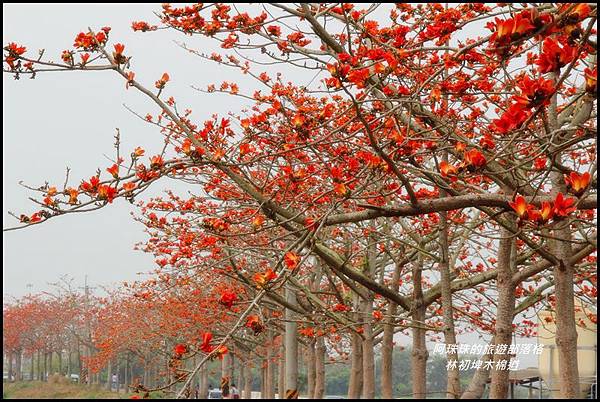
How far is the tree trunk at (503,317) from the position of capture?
4.45 m

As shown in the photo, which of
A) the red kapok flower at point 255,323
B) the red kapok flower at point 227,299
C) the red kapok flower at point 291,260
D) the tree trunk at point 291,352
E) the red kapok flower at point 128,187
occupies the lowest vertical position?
the tree trunk at point 291,352

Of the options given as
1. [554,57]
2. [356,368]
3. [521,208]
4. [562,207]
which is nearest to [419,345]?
[356,368]

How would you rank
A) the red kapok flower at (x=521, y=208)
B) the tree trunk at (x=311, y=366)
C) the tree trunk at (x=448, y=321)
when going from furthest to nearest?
the tree trunk at (x=311, y=366) < the tree trunk at (x=448, y=321) < the red kapok flower at (x=521, y=208)

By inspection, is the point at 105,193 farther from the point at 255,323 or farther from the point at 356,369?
the point at 356,369

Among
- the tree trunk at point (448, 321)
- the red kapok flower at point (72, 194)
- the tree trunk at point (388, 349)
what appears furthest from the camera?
the tree trunk at point (388, 349)

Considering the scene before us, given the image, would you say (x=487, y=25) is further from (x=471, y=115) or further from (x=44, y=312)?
(x=44, y=312)

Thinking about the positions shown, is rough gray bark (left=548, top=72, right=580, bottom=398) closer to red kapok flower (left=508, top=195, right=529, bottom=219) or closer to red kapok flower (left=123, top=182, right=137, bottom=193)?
red kapok flower (left=508, top=195, right=529, bottom=219)

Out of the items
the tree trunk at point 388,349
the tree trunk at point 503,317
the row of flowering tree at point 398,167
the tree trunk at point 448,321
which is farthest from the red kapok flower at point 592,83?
the tree trunk at point 388,349

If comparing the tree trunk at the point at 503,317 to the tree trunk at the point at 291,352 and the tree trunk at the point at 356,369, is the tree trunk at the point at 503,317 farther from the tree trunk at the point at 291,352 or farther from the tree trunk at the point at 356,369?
the tree trunk at the point at 356,369

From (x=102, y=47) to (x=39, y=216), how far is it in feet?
3.79

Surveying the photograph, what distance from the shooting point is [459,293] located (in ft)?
21.1

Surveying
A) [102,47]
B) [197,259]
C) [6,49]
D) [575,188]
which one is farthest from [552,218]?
[197,259]

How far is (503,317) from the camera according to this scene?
456 centimetres

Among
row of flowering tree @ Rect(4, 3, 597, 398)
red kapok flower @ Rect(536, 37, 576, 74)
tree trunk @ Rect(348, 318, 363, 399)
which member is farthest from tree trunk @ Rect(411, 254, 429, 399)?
red kapok flower @ Rect(536, 37, 576, 74)
